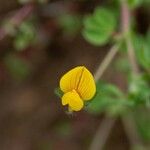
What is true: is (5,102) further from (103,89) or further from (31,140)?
(103,89)

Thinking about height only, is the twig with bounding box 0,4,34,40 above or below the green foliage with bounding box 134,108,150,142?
above

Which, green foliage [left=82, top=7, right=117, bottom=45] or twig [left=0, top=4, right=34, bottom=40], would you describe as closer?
green foliage [left=82, top=7, right=117, bottom=45]

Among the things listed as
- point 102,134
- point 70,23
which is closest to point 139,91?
point 102,134

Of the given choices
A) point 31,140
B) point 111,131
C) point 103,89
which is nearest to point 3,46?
point 31,140

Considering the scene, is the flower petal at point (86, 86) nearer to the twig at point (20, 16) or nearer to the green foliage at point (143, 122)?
the twig at point (20, 16)

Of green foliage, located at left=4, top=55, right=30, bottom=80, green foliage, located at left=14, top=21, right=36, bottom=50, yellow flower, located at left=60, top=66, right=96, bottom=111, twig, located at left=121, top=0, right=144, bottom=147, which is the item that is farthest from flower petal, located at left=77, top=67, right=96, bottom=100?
green foliage, located at left=4, top=55, right=30, bottom=80

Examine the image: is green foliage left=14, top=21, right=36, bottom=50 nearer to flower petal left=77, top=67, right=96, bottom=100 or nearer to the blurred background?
the blurred background

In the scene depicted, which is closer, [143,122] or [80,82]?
[80,82]

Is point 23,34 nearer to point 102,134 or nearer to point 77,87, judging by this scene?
point 102,134
